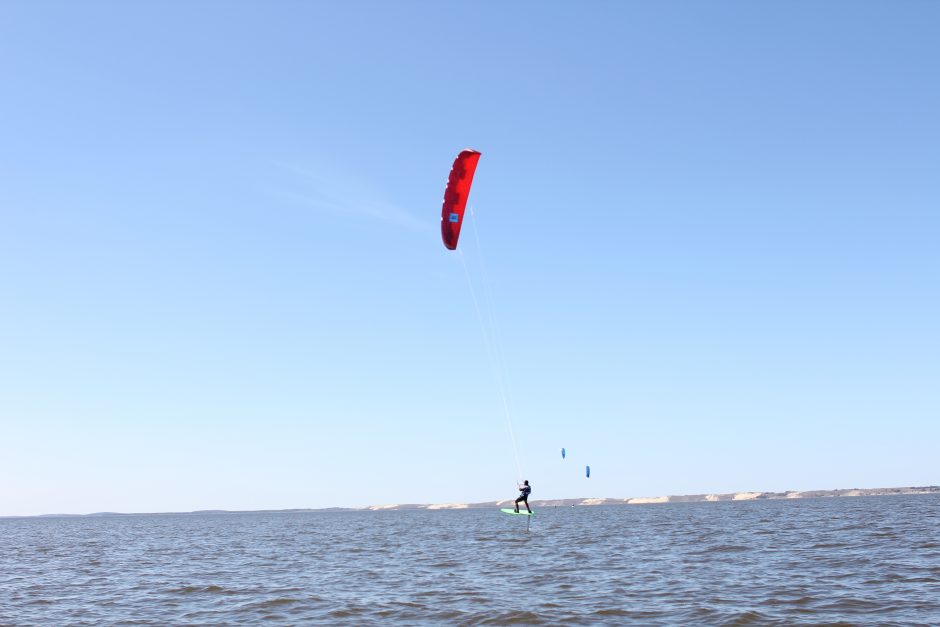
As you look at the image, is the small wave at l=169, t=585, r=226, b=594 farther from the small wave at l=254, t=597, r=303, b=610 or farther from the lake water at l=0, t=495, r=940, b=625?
the small wave at l=254, t=597, r=303, b=610

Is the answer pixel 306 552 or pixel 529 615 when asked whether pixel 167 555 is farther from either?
pixel 529 615

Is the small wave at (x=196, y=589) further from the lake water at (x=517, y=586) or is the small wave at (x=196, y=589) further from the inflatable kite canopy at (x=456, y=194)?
the inflatable kite canopy at (x=456, y=194)

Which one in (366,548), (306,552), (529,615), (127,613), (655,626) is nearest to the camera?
(655,626)

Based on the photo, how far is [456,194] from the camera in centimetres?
2792

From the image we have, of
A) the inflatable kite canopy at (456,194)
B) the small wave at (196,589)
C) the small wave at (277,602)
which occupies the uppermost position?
the inflatable kite canopy at (456,194)

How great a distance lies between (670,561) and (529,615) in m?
13.0

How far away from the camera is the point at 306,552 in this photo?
38750 mm

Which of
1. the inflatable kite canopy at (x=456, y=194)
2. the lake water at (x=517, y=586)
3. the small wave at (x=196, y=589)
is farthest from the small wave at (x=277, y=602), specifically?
the inflatable kite canopy at (x=456, y=194)

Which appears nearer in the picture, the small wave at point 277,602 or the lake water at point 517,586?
the lake water at point 517,586

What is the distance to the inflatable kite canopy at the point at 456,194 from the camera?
27609 millimetres

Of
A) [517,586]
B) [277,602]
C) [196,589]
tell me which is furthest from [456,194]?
[196,589]

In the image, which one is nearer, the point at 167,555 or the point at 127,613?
the point at 127,613

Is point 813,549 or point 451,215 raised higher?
point 451,215

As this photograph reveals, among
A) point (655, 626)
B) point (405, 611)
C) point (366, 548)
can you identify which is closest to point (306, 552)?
point (366, 548)
